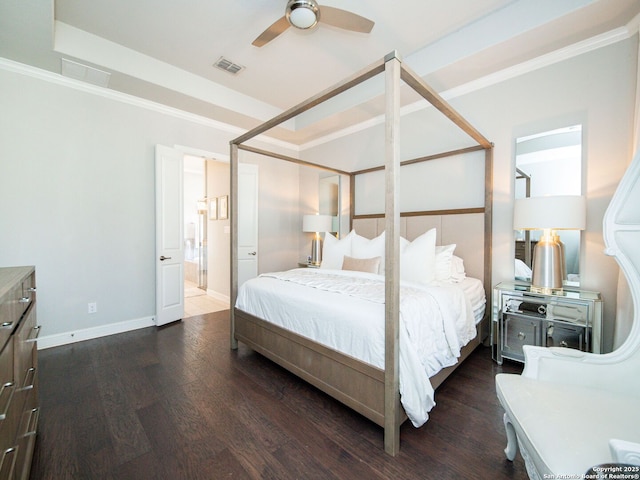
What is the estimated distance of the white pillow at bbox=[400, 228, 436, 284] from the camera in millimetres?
2584

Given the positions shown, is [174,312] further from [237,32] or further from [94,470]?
[237,32]

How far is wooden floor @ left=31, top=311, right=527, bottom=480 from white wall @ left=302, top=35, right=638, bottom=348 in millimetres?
1135

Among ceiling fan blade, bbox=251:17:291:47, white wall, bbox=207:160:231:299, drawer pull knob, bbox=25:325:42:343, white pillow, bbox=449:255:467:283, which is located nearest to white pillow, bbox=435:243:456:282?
white pillow, bbox=449:255:467:283

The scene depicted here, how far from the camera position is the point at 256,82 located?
3.55 m

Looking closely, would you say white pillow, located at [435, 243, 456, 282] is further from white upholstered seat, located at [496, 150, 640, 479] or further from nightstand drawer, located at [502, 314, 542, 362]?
white upholstered seat, located at [496, 150, 640, 479]

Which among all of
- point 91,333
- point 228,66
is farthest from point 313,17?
point 91,333

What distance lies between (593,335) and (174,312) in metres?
4.32

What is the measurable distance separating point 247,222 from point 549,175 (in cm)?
382

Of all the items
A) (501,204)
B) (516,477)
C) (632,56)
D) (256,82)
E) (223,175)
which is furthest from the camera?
(223,175)

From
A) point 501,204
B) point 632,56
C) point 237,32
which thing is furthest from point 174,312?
point 632,56

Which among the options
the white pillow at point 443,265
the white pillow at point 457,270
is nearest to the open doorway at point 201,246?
the white pillow at point 443,265

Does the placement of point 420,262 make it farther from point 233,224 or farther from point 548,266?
point 233,224

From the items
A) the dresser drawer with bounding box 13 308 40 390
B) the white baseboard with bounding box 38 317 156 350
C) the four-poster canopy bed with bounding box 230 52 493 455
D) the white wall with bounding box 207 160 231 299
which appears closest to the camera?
the dresser drawer with bounding box 13 308 40 390

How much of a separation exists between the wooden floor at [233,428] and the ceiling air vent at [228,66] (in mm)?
3188
